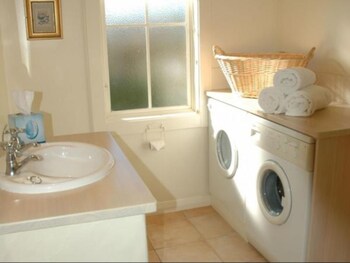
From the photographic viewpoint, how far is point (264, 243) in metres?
1.79

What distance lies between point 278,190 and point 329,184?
11.5 inches

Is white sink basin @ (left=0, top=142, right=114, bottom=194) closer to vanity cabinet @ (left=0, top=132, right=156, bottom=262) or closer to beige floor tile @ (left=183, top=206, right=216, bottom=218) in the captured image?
vanity cabinet @ (left=0, top=132, right=156, bottom=262)

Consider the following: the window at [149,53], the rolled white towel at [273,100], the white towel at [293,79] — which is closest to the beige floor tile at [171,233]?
the window at [149,53]

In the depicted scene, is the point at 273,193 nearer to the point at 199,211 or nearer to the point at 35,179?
the point at 199,211

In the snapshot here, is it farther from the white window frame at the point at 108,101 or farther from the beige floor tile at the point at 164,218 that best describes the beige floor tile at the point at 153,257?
the white window frame at the point at 108,101

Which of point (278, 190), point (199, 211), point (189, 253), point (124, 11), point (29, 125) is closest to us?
point (29, 125)

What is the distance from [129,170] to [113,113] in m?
1.00

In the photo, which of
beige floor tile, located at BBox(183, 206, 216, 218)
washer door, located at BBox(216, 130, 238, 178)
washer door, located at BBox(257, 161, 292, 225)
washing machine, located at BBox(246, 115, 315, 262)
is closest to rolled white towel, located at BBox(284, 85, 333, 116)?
washing machine, located at BBox(246, 115, 315, 262)

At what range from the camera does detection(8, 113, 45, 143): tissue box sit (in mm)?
1324

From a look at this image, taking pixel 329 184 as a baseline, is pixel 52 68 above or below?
above

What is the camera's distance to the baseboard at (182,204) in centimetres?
233

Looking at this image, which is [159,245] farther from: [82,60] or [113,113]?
[82,60]

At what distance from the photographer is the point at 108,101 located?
2.13m

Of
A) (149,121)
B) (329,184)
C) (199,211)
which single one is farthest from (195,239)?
(329,184)
